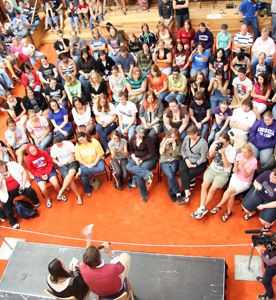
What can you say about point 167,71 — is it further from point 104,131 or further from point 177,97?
point 104,131

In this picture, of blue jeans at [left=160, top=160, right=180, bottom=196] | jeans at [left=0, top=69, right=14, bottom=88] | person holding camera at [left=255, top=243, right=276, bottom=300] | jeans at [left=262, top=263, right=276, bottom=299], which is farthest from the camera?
jeans at [left=0, top=69, right=14, bottom=88]

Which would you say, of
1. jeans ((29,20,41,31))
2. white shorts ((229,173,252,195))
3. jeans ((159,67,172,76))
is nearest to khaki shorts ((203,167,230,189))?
white shorts ((229,173,252,195))

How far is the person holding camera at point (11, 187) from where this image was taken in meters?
4.71

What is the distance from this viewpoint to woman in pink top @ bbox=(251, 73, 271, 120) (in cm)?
515

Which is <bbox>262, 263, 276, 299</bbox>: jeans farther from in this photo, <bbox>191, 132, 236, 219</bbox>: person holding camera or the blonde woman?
the blonde woman

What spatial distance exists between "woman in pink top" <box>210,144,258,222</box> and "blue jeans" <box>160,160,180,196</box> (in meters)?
0.68

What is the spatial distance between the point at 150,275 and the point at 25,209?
7.27ft

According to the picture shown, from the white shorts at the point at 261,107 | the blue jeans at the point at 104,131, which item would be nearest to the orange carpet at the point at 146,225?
the blue jeans at the point at 104,131

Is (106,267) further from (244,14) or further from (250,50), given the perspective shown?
(244,14)

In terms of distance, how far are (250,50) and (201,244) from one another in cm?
456

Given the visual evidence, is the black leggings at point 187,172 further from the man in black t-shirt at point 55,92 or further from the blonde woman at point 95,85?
the man in black t-shirt at point 55,92

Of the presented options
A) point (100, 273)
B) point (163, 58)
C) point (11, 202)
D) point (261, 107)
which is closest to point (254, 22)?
point (163, 58)

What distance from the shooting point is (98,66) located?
6562mm

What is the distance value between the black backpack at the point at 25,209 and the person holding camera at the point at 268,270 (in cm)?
329
